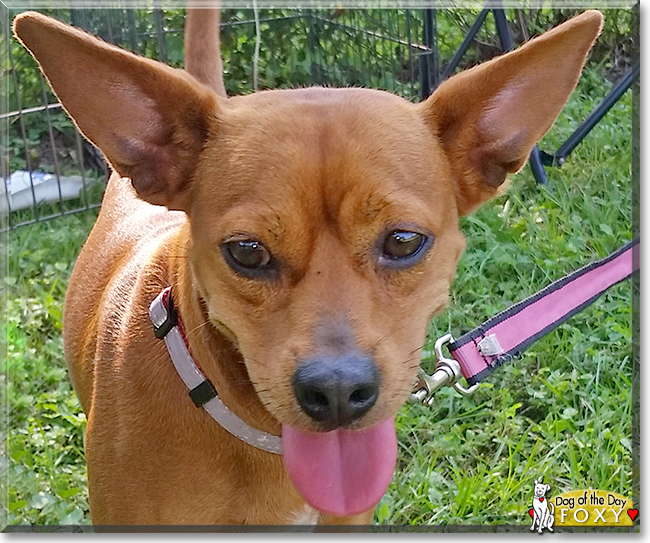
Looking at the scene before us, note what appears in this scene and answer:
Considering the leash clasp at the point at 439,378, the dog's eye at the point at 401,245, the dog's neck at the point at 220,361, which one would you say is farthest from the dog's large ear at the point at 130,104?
the leash clasp at the point at 439,378

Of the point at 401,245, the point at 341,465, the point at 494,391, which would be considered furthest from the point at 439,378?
the point at 494,391

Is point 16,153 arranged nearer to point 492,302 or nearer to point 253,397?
point 492,302

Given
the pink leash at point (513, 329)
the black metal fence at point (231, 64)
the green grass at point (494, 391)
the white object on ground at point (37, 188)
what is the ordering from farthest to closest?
the white object on ground at point (37, 188) → the black metal fence at point (231, 64) → the green grass at point (494, 391) → the pink leash at point (513, 329)

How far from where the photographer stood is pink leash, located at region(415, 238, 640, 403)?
92.3 inches

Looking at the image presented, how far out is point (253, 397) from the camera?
2068 mm

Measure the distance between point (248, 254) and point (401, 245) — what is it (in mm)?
384

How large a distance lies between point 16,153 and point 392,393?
4.30 meters

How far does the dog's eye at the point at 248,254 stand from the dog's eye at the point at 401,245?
30 centimetres


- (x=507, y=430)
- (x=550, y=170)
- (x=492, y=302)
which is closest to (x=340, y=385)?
(x=507, y=430)

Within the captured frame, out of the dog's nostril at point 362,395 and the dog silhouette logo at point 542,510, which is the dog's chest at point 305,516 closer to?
the dog's nostril at point 362,395

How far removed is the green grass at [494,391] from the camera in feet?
10.0

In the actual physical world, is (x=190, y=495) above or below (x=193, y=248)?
below

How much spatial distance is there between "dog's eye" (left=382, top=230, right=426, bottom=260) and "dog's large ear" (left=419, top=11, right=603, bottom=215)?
30 cm

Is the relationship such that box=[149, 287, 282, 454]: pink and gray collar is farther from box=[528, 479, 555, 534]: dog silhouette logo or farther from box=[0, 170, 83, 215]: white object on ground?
box=[0, 170, 83, 215]: white object on ground
